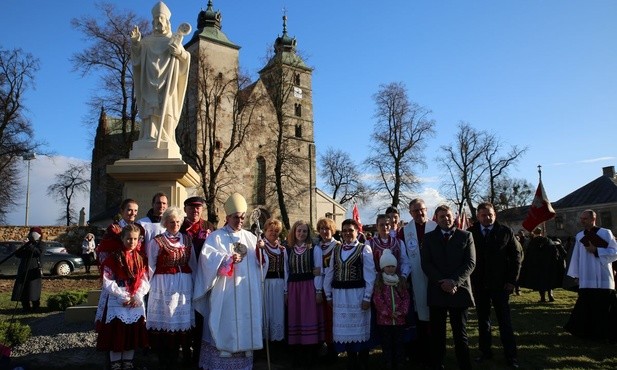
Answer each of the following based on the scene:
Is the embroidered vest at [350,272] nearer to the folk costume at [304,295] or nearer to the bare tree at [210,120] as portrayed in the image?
the folk costume at [304,295]

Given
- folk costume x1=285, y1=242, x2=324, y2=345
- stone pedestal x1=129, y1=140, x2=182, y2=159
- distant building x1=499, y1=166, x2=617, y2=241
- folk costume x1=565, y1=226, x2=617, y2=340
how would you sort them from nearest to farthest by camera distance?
folk costume x1=285, y1=242, x2=324, y2=345 → stone pedestal x1=129, y1=140, x2=182, y2=159 → folk costume x1=565, y1=226, x2=617, y2=340 → distant building x1=499, y1=166, x2=617, y2=241

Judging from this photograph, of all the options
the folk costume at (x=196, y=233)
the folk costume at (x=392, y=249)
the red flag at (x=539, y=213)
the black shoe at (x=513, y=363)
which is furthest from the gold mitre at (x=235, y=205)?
the red flag at (x=539, y=213)

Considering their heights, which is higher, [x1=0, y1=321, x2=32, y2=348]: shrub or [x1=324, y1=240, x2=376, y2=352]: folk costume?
[x1=324, y1=240, x2=376, y2=352]: folk costume

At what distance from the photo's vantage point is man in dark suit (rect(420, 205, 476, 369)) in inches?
216

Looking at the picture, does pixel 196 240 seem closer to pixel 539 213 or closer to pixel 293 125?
pixel 539 213

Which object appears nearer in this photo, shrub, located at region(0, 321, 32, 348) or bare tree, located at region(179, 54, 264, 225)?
shrub, located at region(0, 321, 32, 348)

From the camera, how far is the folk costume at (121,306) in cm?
493

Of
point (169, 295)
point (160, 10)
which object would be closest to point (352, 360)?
point (169, 295)

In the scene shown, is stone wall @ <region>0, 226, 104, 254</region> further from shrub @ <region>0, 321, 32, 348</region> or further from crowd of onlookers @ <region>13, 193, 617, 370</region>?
crowd of onlookers @ <region>13, 193, 617, 370</region>

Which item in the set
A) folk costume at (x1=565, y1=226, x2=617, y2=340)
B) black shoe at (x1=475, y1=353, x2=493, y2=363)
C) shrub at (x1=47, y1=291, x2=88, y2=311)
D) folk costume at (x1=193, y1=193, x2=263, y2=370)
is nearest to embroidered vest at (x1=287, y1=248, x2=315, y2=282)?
folk costume at (x1=193, y1=193, x2=263, y2=370)

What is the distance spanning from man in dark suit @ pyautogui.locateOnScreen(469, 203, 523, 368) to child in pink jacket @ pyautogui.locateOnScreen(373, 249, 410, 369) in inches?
44.0

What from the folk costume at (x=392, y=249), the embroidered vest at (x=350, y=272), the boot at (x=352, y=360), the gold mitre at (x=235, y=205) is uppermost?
the gold mitre at (x=235, y=205)

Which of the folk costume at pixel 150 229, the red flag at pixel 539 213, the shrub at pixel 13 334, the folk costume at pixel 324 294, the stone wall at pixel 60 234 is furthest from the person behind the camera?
the stone wall at pixel 60 234

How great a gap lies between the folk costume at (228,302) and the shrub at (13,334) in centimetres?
287
